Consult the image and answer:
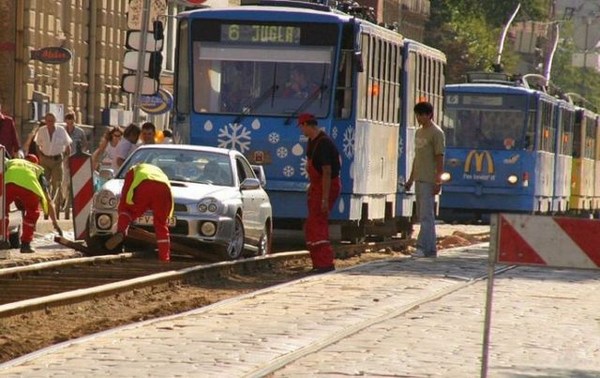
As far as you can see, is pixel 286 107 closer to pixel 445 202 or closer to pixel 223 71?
pixel 223 71

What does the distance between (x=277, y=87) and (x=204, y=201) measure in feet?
13.7

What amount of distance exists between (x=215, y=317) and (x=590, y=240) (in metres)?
4.97

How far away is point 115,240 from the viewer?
24062 millimetres

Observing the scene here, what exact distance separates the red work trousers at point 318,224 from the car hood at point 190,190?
1.68 metres

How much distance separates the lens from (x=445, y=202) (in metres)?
47.2

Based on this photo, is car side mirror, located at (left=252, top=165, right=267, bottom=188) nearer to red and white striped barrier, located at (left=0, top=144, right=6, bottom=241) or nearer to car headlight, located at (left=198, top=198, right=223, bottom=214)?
car headlight, located at (left=198, top=198, right=223, bottom=214)

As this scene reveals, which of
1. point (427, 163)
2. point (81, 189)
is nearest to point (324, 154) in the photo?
point (427, 163)

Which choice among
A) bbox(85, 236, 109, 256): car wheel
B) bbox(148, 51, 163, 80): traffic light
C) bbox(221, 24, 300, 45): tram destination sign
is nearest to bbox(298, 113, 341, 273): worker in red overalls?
bbox(85, 236, 109, 256): car wheel

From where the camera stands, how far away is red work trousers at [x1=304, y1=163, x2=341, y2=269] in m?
22.9

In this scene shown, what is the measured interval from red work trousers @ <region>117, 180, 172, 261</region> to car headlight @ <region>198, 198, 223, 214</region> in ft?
2.61

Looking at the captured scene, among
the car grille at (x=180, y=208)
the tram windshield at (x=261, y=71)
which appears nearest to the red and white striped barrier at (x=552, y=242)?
the car grille at (x=180, y=208)

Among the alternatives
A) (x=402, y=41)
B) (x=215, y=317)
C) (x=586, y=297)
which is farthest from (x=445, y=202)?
(x=215, y=317)

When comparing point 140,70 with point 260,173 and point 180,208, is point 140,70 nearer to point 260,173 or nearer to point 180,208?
point 260,173

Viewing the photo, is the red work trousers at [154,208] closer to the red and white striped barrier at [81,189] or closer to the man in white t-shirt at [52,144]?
the red and white striped barrier at [81,189]
